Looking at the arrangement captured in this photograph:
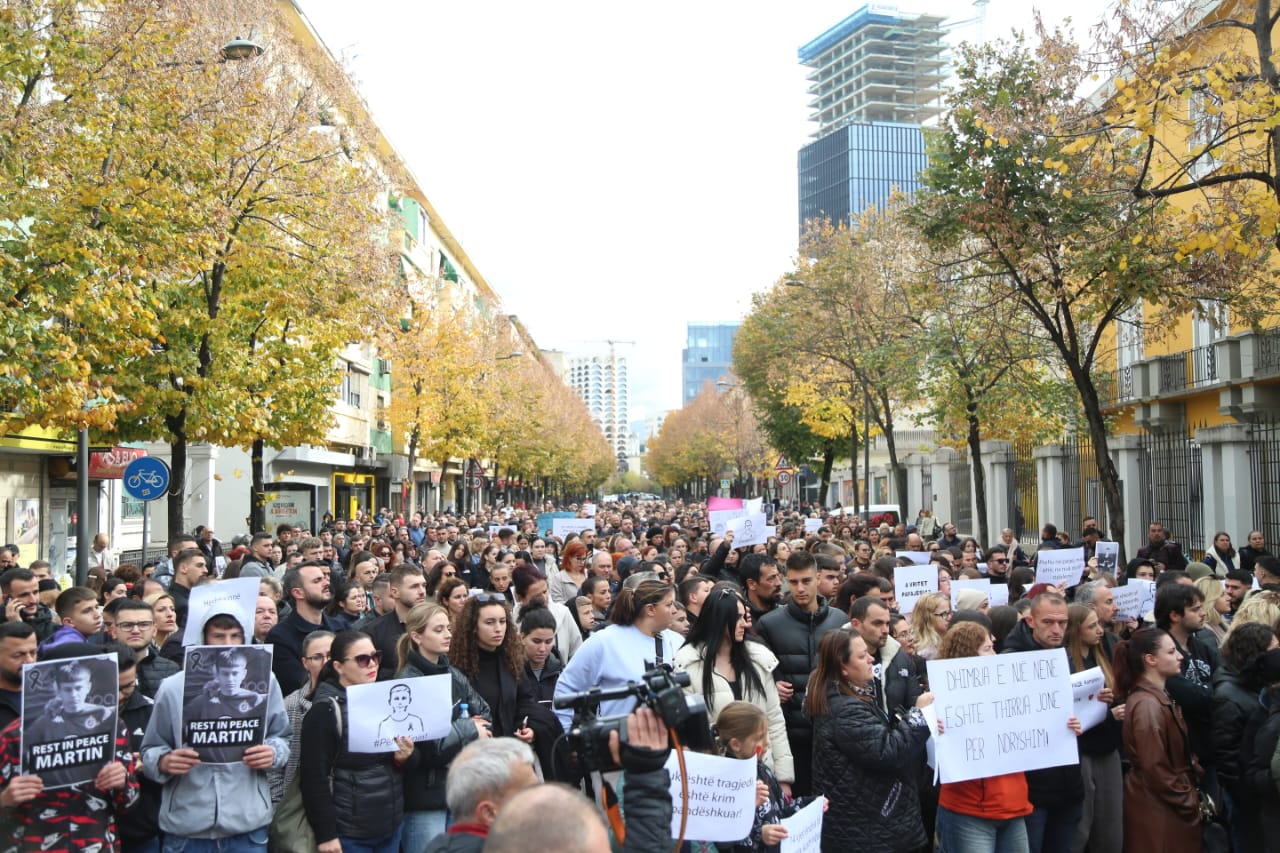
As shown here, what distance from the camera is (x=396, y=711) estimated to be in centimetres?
581

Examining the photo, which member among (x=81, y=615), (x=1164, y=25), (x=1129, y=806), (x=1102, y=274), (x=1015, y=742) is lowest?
(x=1129, y=806)

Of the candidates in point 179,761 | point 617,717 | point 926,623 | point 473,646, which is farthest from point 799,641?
point 617,717

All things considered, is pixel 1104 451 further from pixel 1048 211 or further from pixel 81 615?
pixel 81 615

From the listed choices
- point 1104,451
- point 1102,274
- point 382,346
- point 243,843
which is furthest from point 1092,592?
point 382,346

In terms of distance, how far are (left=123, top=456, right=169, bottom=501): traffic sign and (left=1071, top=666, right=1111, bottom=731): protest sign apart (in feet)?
41.5

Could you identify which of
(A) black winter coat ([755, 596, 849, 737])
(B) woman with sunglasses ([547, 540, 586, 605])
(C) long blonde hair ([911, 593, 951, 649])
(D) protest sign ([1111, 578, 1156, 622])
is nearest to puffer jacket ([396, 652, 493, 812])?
(A) black winter coat ([755, 596, 849, 737])

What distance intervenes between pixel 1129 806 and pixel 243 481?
117 feet

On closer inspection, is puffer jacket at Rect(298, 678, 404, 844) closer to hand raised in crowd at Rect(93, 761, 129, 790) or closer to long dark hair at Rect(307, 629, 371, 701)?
long dark hair at Rect(307, 629, 371, 701)

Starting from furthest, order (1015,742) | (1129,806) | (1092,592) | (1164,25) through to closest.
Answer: (1164,25), (1092,592), (1129,806), (1015,742)

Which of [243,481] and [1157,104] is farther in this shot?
[243,481]

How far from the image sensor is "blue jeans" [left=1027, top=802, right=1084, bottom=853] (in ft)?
21.4

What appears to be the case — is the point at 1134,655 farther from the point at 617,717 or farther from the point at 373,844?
the point at 373,844

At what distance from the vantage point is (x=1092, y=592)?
8609 millimetres

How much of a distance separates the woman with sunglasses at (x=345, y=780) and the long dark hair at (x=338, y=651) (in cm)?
2
